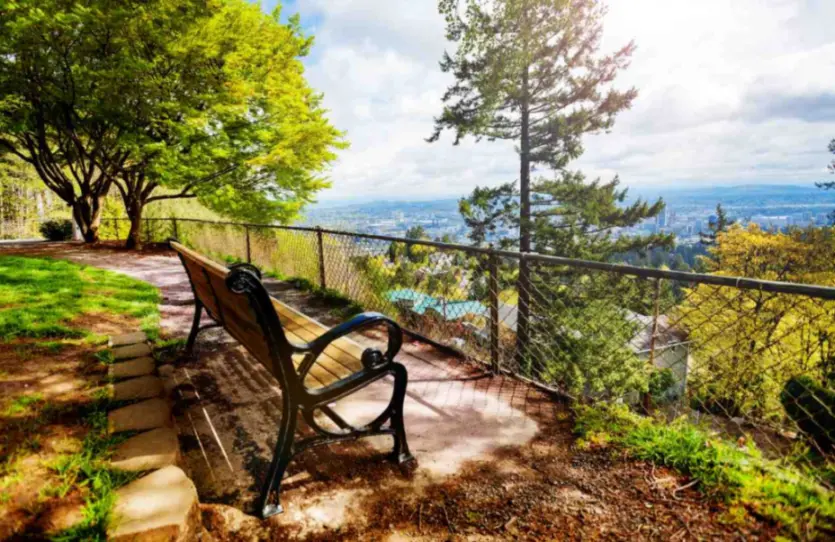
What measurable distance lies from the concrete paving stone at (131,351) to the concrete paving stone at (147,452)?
1.44 m

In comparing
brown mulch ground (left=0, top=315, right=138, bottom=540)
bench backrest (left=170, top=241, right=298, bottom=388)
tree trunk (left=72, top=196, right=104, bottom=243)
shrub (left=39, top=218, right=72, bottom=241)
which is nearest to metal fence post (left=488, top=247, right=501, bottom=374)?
bench backrest (left=170, top=241, right=298, bottom=388)

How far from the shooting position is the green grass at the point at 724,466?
182cm

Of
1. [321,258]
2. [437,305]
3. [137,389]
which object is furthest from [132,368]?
[321,258]

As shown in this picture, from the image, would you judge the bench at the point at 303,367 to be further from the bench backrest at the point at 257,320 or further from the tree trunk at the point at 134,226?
the tree trunk at the point at 134,226

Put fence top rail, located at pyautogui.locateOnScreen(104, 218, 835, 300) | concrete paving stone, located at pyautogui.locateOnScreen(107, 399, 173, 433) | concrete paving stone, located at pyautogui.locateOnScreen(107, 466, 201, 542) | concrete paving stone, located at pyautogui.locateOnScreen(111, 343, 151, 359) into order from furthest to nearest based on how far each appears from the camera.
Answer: concrete paving stone, located at pyautogui.locateOnScreen(111, 343, 151, 359)
concrete paving stone, located at pyautogui.locateOnScreen(107, 399, 173, 433)
fence top rail, located at pyautogui.locateOnScreen(104, 218, 835, 300)
concrete paving stone, located at pyautogui.locateOnScreen(107, 466, 201, 542)

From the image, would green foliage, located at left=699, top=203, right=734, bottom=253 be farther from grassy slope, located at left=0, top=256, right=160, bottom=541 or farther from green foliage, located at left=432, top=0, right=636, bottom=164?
grassy slope, located at left=0, top=256, right=160, bottom=541

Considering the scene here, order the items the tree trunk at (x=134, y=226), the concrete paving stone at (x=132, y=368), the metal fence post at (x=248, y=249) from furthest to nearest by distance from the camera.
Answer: the tree trunk at (x=134, y=226)
the metal fence post at (x=248, y=249)
the concrete paving stone at (x=132, y=368)

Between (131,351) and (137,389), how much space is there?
872 millimetres

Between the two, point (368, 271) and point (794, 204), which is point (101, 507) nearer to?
point (368, 271)

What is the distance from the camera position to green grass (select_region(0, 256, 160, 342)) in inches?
159

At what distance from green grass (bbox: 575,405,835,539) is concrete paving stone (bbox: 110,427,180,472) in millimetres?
2199

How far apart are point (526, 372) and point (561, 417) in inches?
39.2

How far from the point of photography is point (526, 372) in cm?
383

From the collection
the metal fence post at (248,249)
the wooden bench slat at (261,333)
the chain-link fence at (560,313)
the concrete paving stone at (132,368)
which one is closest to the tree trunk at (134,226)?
the chain-link fence at (560,313)
